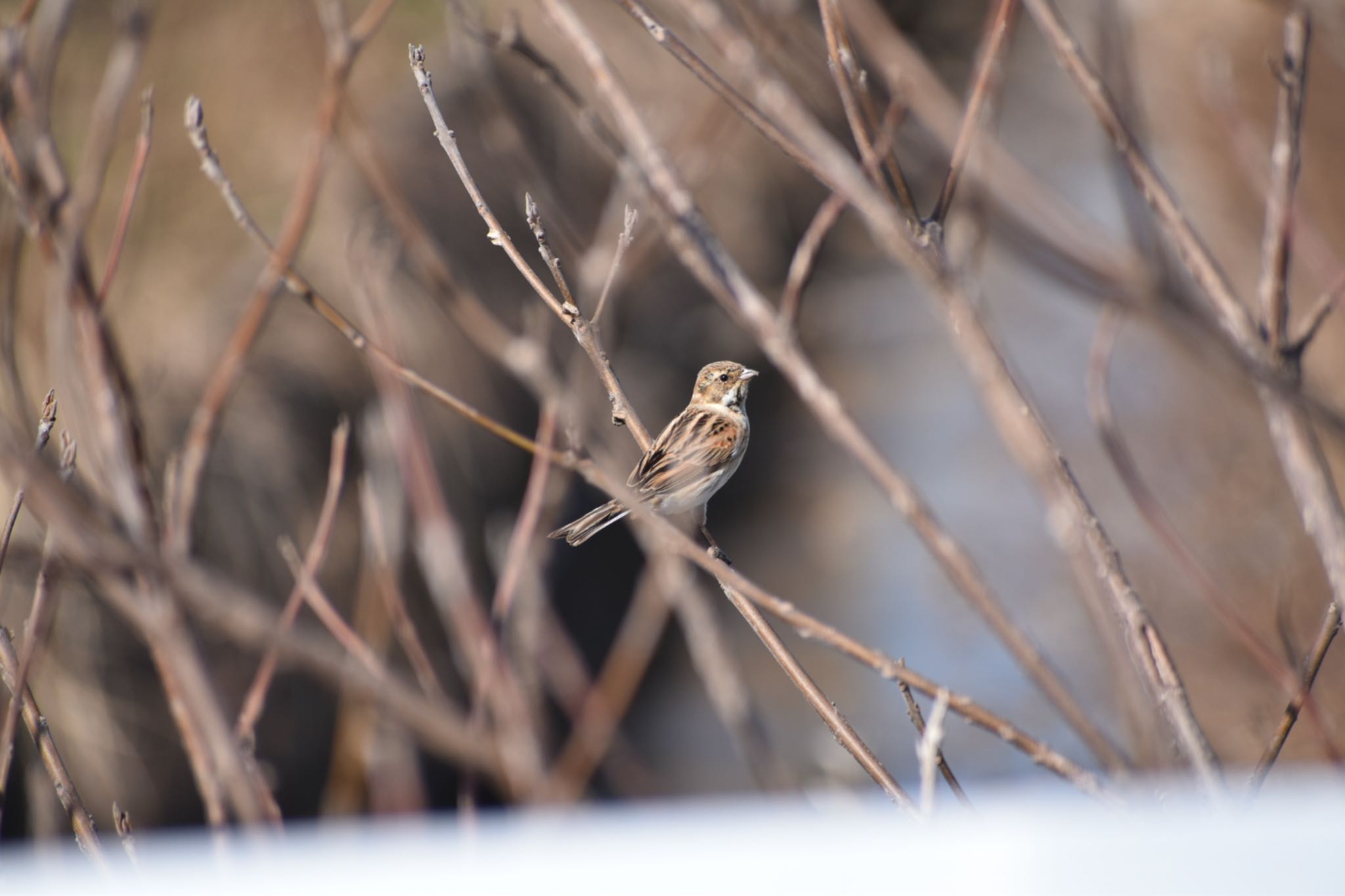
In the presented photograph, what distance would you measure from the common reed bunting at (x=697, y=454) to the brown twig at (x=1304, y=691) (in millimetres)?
1117

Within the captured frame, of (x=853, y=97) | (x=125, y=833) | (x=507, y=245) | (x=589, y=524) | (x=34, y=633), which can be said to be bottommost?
(x=125, y=833)

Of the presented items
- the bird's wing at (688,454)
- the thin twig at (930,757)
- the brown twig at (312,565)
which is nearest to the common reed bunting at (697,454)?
the bird's wing at (688,454)

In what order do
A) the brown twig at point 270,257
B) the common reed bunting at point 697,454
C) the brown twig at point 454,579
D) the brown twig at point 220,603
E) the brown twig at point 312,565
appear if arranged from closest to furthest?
1. the brown twig at point 220,603
2. the brown twig at point 454,579
3. the brown twig at point 270,257
4. the brown twig at point 312,565
5. the common reed bunting at point 697,454

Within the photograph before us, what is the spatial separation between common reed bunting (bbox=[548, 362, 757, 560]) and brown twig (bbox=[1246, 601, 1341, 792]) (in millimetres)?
1117

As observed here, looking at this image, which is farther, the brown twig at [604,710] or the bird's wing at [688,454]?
the bird's wing at [688,454]

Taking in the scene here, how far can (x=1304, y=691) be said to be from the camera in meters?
1.38

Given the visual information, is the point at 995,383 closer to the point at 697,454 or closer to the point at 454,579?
the point at 454,579

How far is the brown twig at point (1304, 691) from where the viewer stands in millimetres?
1369

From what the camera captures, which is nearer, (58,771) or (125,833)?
(58,771)

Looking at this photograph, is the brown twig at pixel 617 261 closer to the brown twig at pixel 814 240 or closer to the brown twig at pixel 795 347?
the brown twig at pixel 814 240

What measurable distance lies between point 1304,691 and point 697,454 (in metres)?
1.36

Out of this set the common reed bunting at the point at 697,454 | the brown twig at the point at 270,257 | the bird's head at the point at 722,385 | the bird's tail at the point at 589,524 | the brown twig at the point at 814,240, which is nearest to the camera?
the brown twig at the point at 270,257

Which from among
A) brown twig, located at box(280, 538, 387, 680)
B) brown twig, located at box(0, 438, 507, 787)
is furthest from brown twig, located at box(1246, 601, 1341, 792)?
brown twig, located at box(280, 538, 387, 680)

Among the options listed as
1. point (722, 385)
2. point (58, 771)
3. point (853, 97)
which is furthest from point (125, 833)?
point (722, 385)
